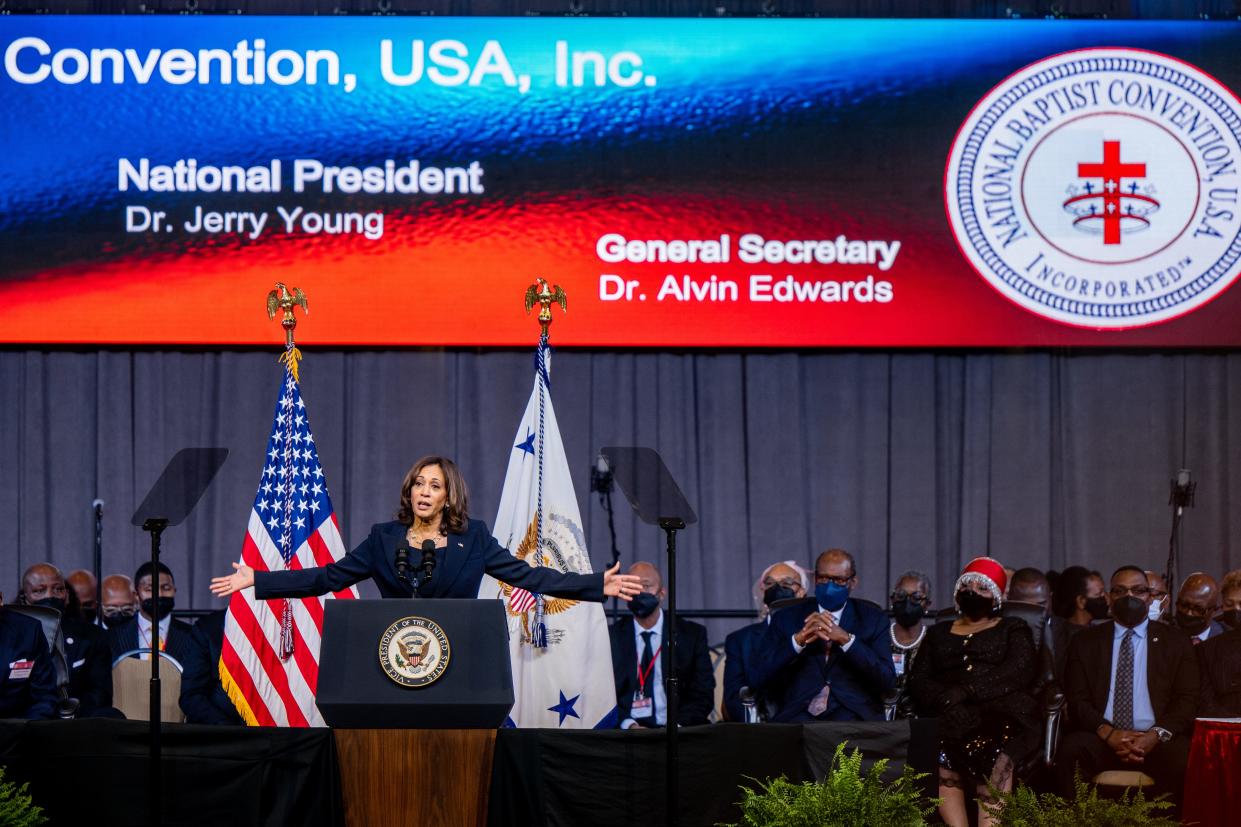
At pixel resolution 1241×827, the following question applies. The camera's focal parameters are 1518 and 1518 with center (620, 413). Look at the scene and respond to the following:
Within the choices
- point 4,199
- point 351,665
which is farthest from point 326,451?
point 351,665

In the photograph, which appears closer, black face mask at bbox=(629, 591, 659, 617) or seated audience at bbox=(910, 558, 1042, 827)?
seated audience at bbox=(910, 558, 1042, 827)

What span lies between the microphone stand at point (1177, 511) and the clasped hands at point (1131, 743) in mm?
2142

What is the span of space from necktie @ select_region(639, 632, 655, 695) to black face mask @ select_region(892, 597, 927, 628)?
1.16 metres

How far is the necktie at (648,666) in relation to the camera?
280 inches

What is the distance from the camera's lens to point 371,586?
9.07 m

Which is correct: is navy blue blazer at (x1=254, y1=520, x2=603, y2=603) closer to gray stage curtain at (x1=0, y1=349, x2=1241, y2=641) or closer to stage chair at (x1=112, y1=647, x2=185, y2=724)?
stage chair at (x1=112, y1=647, x2=185, y2=724)

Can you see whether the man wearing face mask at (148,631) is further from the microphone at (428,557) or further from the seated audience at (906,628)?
the seated audience at (906,628)

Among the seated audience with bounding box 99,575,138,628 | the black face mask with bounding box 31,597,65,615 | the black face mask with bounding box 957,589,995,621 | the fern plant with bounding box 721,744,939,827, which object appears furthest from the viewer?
the seated audience with bounding box 99,575,138,628

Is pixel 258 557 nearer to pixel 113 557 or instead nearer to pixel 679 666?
pixel 679 666

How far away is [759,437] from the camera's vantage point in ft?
30.8

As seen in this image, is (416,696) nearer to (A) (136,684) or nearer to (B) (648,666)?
(B) (648,666)

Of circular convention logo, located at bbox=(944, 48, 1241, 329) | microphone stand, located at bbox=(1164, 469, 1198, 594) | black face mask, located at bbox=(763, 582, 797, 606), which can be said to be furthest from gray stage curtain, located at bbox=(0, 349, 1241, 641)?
black face mask, located at bbox=(763, 582, 797, 606)

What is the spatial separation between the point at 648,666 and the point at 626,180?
2.61 meters

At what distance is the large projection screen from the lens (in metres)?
7.96
